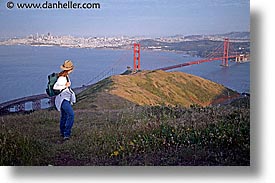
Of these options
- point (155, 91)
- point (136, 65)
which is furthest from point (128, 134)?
point (136, 65)

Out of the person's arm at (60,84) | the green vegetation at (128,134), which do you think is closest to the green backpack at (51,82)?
the person's arm at (60,84)

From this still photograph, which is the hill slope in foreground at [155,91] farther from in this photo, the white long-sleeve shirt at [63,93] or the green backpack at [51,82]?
the green backpack at [51,82]

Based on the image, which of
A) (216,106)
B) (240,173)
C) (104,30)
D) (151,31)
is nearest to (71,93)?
(104,30)

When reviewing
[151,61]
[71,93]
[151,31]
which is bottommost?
[71,93]

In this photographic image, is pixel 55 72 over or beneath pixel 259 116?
over

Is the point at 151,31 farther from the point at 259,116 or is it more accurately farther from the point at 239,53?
the point at 259,116

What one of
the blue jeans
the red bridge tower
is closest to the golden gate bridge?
the red bridge tower

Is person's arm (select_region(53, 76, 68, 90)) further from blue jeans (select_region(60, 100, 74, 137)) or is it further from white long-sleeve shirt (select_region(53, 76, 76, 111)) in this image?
blue jeans (select_region(60, 100, 74, 137))
